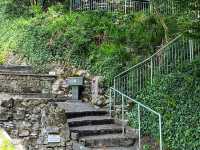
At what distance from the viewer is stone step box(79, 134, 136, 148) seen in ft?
30.0

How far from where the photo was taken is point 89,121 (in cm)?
1018

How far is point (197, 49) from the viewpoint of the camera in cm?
1055

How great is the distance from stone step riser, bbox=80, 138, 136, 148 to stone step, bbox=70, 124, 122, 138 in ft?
1.42

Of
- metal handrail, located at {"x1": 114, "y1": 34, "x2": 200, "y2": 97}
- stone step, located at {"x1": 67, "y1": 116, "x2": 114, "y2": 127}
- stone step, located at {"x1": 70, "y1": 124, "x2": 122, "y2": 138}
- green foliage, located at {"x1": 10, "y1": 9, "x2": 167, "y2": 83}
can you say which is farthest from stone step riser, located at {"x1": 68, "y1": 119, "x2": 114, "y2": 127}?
green foliage, located at {"x1": 10, "y1": 9, "x2": 167, "y2": 83}

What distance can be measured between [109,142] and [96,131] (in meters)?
0.54

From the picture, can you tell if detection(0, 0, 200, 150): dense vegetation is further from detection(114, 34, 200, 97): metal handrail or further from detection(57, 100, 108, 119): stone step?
detection(57, 100, 108, 119): stone step

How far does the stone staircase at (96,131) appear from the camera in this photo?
30.1ft

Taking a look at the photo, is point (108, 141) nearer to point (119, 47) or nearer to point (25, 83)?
point (119, 47)

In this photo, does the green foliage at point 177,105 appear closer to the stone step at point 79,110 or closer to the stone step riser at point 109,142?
the stone step riser at point 109,142

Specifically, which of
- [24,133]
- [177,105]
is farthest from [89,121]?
[177,105]

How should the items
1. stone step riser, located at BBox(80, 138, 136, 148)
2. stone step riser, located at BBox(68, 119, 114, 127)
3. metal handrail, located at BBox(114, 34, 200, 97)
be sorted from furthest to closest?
metal handrail, located at BBox(114, 34, 200, 97) < stone step riser, located at BBox(68, 119, 114, 127) < stone step riser, located at BBox(80, 138, 136, 148)

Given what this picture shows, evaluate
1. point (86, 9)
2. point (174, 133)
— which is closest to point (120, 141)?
point (174, 133)

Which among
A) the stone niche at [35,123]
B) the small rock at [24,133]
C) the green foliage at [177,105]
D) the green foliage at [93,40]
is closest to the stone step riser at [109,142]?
the green foliage at [177,105]

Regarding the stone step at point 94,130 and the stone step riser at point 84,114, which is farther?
the stone step riser at point 84,114
